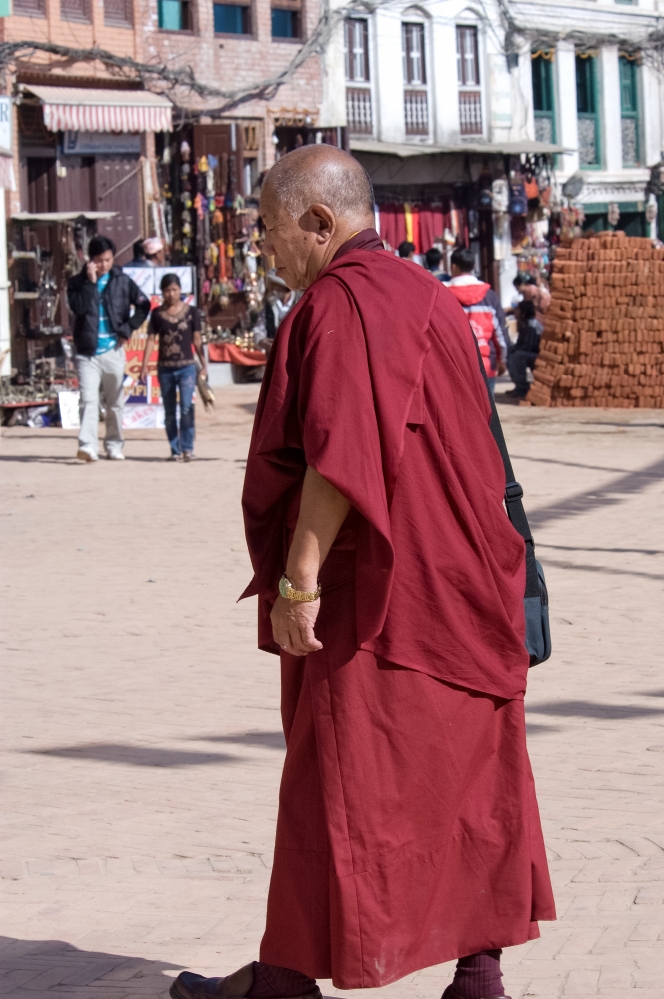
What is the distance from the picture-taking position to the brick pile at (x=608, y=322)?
1781 cm

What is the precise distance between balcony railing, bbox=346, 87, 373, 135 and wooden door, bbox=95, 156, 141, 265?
248 inches

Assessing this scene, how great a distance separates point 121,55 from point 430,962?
→ 21.9 meters

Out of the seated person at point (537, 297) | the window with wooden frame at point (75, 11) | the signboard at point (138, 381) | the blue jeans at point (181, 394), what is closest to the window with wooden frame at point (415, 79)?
the window with wooden frame at point (75, 11)

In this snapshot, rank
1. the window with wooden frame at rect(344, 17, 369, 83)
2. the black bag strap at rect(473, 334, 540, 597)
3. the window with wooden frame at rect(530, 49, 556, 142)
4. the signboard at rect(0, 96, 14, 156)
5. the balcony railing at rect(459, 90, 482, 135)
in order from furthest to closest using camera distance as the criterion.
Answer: the window with wooden frame at rect(530, 49, 556, 142), the balcony railing at rect(459, 90, 482, 135), the window with wooden frame at rect(344, 17, 369, 83), the signboard at rect(0, 96, 14, 156), the black bag strap at rect(473, 334, 540, 597)

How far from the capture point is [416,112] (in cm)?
2981

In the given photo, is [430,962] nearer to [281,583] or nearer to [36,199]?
[281,583]

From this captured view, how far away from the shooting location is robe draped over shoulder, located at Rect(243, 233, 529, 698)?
2.96m

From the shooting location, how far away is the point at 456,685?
3125 millimetres

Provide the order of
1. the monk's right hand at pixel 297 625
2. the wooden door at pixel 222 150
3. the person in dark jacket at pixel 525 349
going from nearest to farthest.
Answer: the monk's right hand at pixel 297 625, the person in dark jacket at pixel 525 349, the wooden door at pixel 222 150

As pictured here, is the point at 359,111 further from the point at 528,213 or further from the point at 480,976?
the point at 480,976

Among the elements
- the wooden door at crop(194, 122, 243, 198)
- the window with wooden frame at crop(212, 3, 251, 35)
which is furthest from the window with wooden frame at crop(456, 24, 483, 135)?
the wooden door at crop(194, 122, 243, 198)

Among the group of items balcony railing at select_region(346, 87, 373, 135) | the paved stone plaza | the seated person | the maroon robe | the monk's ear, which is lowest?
the paved stone plaza

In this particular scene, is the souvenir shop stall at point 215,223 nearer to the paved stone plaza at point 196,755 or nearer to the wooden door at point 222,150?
the wooden door at point 222,150

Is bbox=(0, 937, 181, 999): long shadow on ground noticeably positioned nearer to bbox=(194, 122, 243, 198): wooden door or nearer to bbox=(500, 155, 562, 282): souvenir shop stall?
bbox=(194, 122, 243, 198): wooden door
